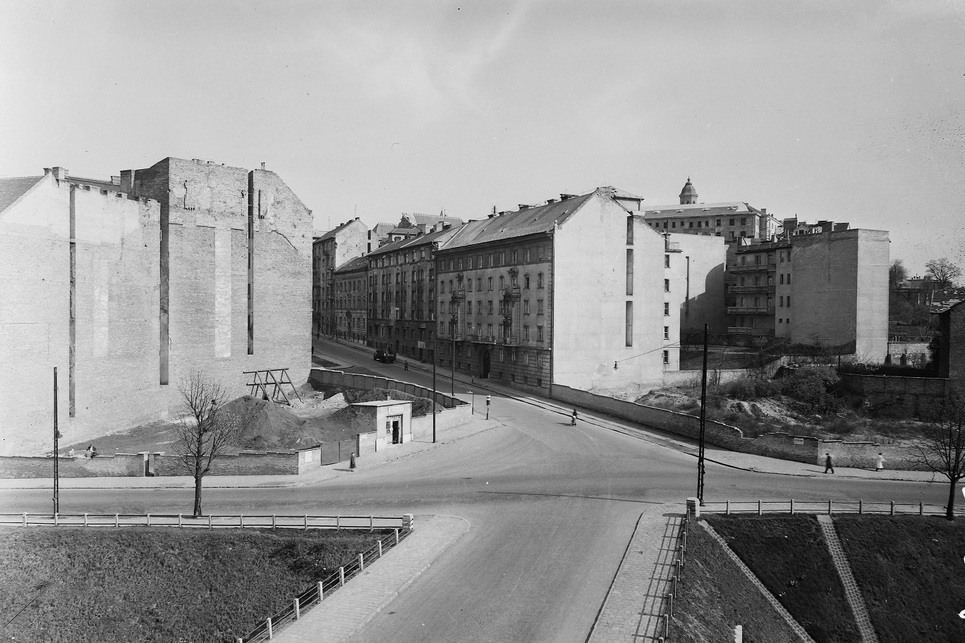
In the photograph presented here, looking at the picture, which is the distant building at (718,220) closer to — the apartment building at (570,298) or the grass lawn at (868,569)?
the apartment building at (570,298)

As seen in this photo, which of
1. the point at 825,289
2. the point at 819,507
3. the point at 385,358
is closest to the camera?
the point at 819,507

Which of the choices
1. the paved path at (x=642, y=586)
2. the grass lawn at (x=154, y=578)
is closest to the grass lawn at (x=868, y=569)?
the paved path at (x=642, y=586)

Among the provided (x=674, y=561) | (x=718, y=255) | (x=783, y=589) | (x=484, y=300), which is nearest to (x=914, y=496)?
(x=783, y=589)

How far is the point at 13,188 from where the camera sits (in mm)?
32375

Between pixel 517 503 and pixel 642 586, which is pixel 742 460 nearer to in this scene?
pixel 517 503

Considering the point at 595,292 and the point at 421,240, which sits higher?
the point at 421,240

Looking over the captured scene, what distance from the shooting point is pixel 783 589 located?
69.8 ft

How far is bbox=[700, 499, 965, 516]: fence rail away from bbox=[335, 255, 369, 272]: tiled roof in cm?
6652

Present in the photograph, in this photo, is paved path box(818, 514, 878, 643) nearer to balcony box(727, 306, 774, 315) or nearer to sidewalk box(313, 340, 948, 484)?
sidewalk box(313, 340, 948, 484)

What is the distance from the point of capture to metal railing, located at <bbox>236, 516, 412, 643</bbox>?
1606cm

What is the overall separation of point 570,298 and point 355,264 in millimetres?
47692

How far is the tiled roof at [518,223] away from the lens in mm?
50844

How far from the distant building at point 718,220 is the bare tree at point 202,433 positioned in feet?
274

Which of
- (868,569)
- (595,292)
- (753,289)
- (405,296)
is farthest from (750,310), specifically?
(868,569)
